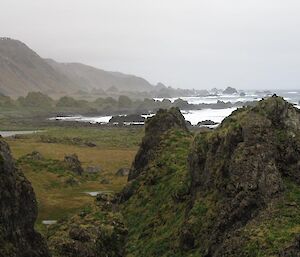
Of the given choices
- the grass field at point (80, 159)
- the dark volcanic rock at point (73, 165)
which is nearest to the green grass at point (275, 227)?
the grass field at point (80, 159)

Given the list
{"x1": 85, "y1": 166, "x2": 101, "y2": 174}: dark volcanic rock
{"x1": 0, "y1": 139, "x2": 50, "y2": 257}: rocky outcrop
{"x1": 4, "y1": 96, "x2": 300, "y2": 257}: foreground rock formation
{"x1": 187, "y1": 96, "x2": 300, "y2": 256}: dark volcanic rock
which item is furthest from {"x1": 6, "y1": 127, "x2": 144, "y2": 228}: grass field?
{"x1": 187, "y1": 96, "x2": 300, "y2": 256}: dark volcanic rock

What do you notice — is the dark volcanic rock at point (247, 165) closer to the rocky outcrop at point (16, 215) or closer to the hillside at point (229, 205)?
the hillside at point (229, 205)

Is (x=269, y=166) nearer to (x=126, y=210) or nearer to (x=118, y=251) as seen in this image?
(x=118, y=251)

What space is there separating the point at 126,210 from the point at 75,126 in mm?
136156

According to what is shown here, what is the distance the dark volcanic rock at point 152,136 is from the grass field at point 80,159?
840 cm

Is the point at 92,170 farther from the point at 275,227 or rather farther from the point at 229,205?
the point at 275,227

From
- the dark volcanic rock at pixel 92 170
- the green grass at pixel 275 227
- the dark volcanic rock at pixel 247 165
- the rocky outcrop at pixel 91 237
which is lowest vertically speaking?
the dark volcanic rock at pixel 92 170

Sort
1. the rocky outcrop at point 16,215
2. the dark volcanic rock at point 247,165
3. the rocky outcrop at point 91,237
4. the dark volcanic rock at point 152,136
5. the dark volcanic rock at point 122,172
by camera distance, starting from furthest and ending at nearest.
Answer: the dark volcanic rock at point 122,172 < the dark volcanic rock at point 152,136 < the rocky outcrop at point 91,237 < the dark volcanic rock at point 247,165 < the rocky outcrop at point 16,215

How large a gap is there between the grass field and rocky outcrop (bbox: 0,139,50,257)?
62.9ft

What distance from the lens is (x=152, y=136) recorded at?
165 ft

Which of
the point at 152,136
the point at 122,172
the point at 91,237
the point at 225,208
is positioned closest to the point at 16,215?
the point at 91,237

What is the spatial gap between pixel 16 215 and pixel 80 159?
236 feet

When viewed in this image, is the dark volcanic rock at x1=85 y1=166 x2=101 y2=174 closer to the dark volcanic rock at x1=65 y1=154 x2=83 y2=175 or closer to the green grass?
the dark volcanic rock at x1=65 y1=154 x2=83 y2=175

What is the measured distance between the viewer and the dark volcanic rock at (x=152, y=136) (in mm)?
48250
